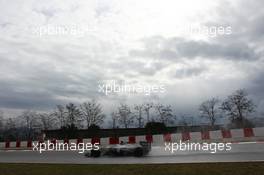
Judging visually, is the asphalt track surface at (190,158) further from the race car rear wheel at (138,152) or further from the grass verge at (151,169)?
the grass verge at (151,169)

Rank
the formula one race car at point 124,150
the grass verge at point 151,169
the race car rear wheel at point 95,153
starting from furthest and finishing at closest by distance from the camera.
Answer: the race car rear wheel at point 95,153 → the formula one race car at point 124,150 → the grass verge at point 151,169

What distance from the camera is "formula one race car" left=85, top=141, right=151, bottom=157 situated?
48.6 ft

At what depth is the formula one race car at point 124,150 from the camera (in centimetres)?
1480

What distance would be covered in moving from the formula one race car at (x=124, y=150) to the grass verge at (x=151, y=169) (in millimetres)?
3378

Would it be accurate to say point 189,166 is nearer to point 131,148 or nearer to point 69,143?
point 131,148

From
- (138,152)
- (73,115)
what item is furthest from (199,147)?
(73,115)

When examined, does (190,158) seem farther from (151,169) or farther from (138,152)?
(138,152)

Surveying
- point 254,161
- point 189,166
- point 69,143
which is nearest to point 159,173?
point 189,166

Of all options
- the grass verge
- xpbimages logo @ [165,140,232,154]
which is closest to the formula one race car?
xpbimages logo @ [165,140,232,154]

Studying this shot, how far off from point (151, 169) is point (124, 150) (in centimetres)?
488

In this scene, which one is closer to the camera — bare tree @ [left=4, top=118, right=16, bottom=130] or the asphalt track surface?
the asphalt track surface

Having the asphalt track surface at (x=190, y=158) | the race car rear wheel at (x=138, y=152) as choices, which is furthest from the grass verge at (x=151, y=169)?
the race car rear wheel at (x=138, y=152)

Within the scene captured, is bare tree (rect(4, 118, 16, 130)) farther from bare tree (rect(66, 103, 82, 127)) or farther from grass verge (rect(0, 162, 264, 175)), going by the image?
grass verge (rect(0, 162, 264, 175))

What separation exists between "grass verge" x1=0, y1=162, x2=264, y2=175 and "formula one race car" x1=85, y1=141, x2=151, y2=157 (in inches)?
133
